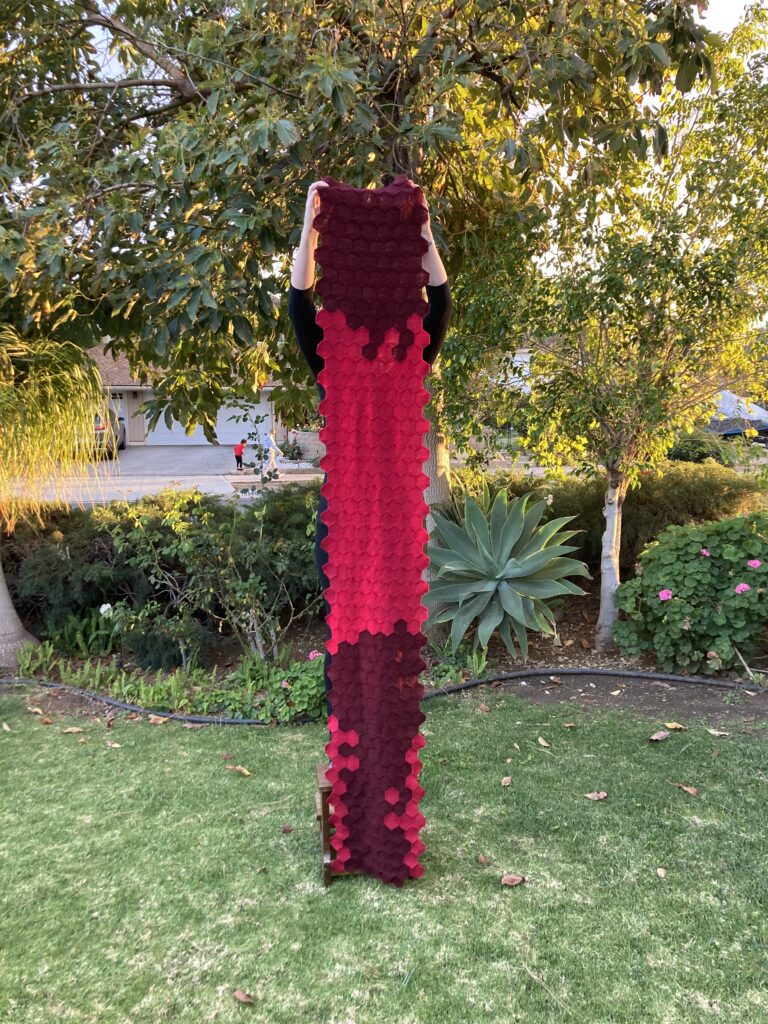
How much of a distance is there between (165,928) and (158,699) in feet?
7.12

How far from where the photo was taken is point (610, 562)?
4852 mm

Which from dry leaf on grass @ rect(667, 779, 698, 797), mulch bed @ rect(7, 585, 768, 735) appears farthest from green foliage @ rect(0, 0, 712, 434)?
dry leaf on grass @ rect(667, 779, 698, 797)

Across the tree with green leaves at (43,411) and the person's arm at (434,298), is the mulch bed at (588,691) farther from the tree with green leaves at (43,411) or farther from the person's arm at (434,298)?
the person's arm at (434,298)

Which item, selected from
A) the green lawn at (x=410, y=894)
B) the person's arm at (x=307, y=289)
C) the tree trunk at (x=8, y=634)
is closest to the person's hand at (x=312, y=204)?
the person's arm at (x=307, y=289)

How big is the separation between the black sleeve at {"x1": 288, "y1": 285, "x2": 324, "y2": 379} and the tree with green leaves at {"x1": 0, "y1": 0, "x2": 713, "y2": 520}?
37.3 inches

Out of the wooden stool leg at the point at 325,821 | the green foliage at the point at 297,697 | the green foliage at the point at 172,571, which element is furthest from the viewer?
the green foliage at the point at 172,571

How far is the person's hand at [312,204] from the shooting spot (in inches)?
80.4

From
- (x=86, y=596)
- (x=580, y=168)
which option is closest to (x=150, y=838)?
(x=86, y=596)

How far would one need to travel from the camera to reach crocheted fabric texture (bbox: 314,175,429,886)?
6.88 ft

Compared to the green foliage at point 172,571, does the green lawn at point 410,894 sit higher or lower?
lower

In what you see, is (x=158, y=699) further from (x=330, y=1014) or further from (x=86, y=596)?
(x=330, y=1014)

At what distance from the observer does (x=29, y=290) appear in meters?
3.80

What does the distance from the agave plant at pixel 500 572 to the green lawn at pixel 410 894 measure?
1038 millimetres

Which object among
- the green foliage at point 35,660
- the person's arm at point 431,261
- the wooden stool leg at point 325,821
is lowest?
the green foliage at point 35,660
